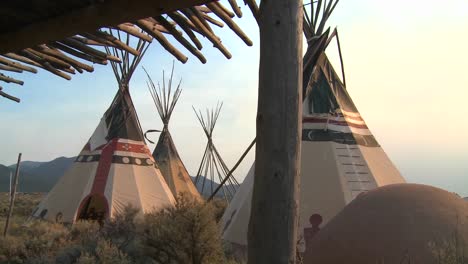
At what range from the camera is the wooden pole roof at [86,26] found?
6.61ft

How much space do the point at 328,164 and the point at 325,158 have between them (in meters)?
0.15

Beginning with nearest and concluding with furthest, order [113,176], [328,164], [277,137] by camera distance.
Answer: [277,137]
[328,164]
[113,176]

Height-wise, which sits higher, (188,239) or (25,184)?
(188,239)

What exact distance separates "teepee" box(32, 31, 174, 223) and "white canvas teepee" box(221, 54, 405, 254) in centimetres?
289

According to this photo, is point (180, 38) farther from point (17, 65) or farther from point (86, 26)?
point (17, 65)

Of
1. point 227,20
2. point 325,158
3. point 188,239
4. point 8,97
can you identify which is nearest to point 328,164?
point 325,158

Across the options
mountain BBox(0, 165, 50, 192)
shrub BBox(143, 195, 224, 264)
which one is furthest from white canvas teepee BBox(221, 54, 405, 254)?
mountain BBox(0, 165, 50, 192)

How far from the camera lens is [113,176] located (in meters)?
11.0

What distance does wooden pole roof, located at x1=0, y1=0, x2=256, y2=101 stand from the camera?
79.3 inches

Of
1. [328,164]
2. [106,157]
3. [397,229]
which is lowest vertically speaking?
[397,229]

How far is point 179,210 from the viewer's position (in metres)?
5.45

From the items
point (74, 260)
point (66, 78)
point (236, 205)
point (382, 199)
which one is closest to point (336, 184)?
point (236, 205)

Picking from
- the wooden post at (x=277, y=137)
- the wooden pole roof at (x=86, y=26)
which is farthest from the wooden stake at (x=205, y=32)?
the wooden post at (x=277, y=137)

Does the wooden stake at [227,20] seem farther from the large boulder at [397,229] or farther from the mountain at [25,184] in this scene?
the mountain at [25,184]
